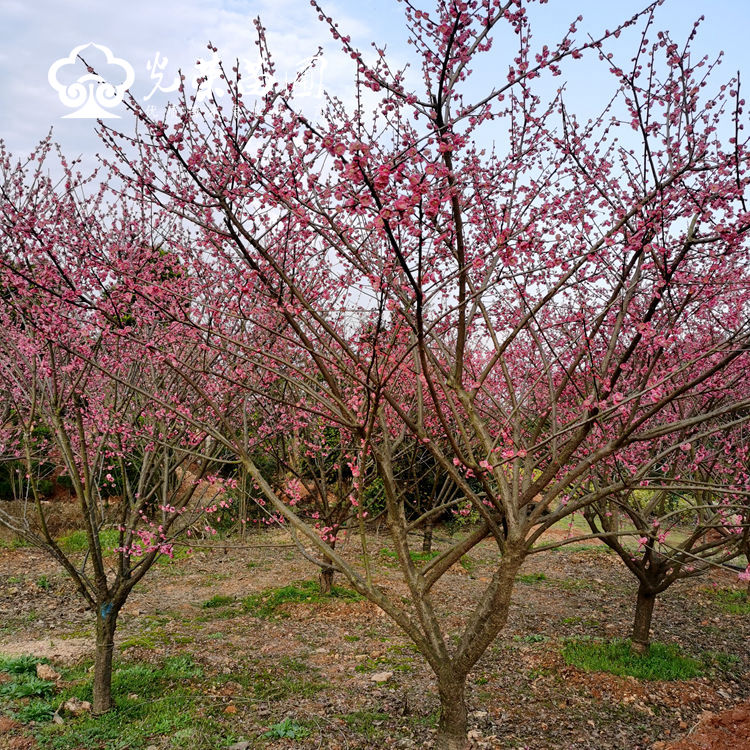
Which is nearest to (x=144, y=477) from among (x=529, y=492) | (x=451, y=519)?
(x=529, y=492)

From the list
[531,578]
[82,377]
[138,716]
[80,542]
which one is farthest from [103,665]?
[80,542]

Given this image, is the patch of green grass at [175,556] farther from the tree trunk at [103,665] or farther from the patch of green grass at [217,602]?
the tree trunk at [103,665]

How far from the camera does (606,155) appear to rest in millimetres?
4758

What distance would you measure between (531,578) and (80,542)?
9284mm

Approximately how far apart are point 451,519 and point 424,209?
1384 centimetres

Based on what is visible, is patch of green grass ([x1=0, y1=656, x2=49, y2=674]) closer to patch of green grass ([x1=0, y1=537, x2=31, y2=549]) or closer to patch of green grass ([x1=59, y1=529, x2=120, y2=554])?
patch of green grass ([x1=59, y1=529, x2=120, y2=554])

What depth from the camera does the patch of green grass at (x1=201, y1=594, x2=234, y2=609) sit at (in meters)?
8.87

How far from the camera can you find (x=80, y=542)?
487 inches

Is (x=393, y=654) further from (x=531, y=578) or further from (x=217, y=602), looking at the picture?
(x=531, y=578)

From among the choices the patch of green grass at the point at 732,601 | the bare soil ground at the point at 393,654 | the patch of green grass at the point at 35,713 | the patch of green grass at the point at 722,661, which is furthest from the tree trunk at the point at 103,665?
the patch of green grass at the point at 732,601

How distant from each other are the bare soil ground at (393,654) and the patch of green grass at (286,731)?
0.06 m

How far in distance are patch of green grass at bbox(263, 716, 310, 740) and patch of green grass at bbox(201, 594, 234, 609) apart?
4.25 m

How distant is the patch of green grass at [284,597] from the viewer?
8531 millimetres

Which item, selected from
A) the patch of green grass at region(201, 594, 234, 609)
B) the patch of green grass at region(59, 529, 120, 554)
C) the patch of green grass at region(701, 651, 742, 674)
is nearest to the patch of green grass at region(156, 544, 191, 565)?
the patch of green grass at region(59, 529, 120, 554)
